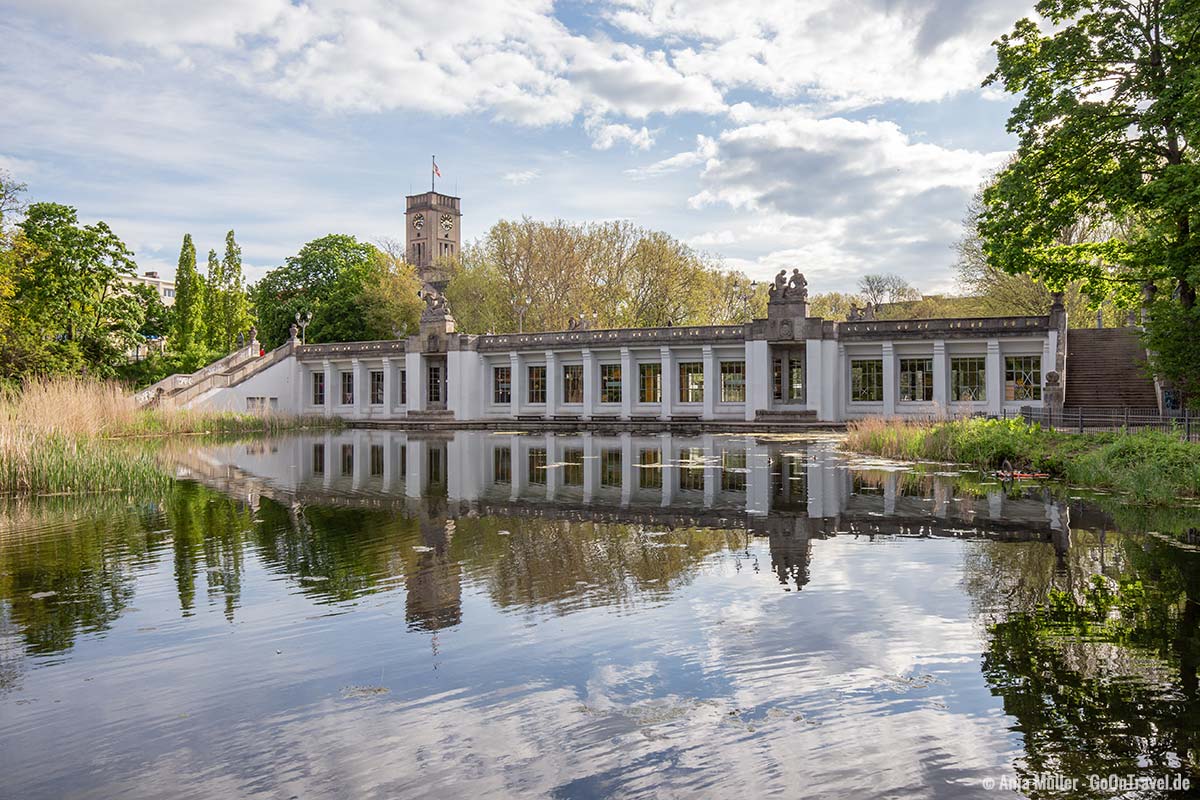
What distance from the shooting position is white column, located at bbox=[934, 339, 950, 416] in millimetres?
38094

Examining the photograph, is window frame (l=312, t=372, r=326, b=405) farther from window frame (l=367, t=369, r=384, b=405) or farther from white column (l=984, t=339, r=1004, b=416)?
white column (l=984, t=339, r=1004, b=416)

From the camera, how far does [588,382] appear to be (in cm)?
4531

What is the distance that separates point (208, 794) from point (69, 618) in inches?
155

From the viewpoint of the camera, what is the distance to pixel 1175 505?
13.0 m

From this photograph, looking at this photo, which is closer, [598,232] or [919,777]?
[919,777]

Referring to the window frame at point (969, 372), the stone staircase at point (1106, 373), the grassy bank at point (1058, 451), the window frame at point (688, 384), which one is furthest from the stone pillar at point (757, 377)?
the grassy bank at point (1058, 451)

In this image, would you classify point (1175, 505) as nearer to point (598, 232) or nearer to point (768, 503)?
point (768, 503)

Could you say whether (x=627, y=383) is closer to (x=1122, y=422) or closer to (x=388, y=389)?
(x=388, y=389)

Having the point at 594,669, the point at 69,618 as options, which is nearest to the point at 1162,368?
the point at 594,669

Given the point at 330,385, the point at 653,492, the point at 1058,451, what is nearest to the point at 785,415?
the point at 1058,451

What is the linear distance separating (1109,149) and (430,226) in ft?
347

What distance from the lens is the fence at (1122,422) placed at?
17152 mm

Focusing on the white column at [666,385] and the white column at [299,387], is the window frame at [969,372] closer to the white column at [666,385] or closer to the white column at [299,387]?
the white column at [666,385]

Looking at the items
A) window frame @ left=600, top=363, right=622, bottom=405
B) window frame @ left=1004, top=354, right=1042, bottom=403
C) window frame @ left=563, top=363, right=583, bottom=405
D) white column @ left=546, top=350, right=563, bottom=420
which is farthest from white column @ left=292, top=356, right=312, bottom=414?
window frame @ left=1004, top=354, right=1042, bottom=403
